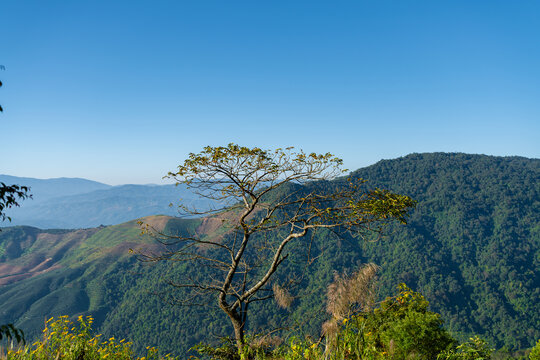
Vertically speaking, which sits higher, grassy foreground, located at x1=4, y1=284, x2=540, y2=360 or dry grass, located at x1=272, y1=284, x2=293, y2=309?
dry grass, located at x1=272, y1=284, x2=293, y2=309

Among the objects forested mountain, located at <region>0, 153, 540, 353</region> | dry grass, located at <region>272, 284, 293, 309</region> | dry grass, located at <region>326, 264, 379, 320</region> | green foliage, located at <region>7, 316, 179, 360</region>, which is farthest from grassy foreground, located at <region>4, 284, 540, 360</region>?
forested mountain, located at <region>0, 153, 540, 353</region>

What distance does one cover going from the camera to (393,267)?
9756 cm

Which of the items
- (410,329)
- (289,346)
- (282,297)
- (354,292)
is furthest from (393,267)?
(289,346)

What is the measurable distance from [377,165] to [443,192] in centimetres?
3526

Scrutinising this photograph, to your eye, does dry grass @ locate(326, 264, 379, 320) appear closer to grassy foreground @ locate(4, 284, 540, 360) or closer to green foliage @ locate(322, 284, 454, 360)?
grassy foreground @ locate(4, 284, 540, 360)

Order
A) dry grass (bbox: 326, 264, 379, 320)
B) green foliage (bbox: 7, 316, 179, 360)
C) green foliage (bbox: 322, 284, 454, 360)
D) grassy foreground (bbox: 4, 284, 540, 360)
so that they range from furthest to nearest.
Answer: green foliage (bbox: 322, 284, 454, 360)
dry grass (bbox: 326, 264, 379, 320)
green foliage (bbox: 7, 316, 179, 360)
grassy foreground (bbox: 4, 284, 540, 360)

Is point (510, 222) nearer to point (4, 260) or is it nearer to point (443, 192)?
point (443, 192)

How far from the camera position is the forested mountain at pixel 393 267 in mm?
75812

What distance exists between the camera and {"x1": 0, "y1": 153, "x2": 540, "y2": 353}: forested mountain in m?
75.8

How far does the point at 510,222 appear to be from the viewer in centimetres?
11806

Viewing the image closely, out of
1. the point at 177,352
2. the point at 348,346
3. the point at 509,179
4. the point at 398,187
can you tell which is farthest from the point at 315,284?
the point at 509,179

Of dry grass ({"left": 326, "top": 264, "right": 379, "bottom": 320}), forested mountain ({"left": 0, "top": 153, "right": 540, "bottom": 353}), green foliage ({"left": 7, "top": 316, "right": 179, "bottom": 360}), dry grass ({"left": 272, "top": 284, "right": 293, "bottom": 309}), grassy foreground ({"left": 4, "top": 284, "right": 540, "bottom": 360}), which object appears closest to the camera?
grassy foreground ({"left": 4, "top": 284, "right": 540, "bottom": 360})

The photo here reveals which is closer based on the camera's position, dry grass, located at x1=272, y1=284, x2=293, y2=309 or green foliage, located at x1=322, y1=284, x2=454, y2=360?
dry grass, located at x1=272, y1=284, x2=293, y2=309

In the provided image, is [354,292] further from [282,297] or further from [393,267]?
[393,267]
